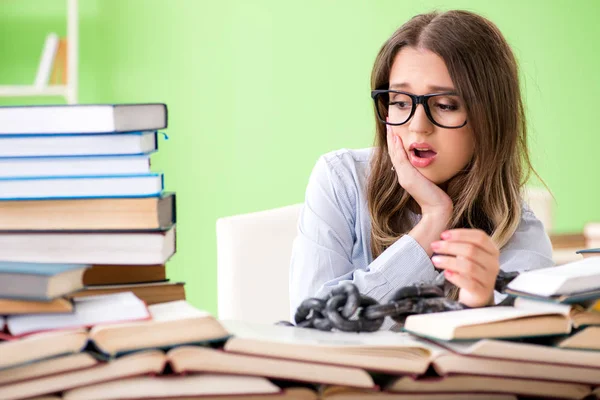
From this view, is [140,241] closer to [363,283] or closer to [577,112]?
[363,283]

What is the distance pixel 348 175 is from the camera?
72.2 inches

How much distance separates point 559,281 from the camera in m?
0.83

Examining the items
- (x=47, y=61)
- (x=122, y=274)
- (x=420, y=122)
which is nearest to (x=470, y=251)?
(x=122, y=274)

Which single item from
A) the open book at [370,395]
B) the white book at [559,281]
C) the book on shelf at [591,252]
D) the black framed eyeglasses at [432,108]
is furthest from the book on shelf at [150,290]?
the black framed eyeglasses at [432,108]

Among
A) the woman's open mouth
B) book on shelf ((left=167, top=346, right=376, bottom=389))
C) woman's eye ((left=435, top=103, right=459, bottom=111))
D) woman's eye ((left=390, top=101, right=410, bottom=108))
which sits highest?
woman's eye ((left=390, top=101, right=410, bottom=108))

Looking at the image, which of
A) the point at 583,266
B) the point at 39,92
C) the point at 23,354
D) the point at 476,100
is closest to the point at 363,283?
the point at 476,100

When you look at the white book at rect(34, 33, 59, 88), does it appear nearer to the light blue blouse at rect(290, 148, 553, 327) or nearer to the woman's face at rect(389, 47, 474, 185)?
the light blue blouse at rect(290, 148, 553, 327)

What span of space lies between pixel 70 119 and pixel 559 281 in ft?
1.72

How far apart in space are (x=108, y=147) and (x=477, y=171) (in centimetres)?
96

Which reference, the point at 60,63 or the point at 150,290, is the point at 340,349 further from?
the point at 60,63

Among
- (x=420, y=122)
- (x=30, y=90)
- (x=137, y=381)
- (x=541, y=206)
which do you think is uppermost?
(x=30, y=90)

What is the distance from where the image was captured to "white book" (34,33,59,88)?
3785 millimetres

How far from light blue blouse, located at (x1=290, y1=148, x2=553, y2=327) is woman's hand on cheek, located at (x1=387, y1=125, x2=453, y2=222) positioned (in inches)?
5.3

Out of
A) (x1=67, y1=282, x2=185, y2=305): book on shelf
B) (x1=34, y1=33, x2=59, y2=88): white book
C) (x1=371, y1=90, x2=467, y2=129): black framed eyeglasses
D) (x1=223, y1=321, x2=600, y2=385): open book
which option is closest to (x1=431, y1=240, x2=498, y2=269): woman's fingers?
(x1=223, y1=321, x2=600, y2=385): open book
